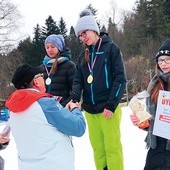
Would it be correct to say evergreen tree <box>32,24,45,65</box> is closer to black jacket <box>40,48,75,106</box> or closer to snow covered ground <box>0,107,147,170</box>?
snow covered ground <box>0,107,147,170</box>

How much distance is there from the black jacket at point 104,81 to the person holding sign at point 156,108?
61 cm

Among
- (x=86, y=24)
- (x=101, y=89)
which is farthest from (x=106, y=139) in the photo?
(x=86, y=24)

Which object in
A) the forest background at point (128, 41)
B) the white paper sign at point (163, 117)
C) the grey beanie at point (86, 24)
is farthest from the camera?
the forest background at point (128, 41)

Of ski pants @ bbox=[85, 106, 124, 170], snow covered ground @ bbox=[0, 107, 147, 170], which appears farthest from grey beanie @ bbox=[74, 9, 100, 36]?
snow covered ground @ bbox=[0, 107, 147, 170]

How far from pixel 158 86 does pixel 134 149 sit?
8.31 ft

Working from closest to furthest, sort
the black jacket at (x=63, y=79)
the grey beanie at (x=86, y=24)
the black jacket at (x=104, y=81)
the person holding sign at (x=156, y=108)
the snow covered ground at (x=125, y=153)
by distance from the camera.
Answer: the person holding sign at (x=156, y=108), the black jacket at (x=104, y=81), the grey beanie at (x=86, y=24), the black jacket at (x=63, y=79), the snow covered ground at (x=125, y=153)

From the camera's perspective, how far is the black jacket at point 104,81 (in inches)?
147

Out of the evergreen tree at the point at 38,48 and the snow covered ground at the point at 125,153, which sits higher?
the evergreen tree at the point at 38,48

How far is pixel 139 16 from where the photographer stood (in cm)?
4272

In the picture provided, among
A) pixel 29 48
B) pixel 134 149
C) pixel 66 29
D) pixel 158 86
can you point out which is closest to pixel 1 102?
pixel 29 48

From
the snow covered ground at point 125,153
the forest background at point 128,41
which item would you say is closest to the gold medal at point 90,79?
the snow covered ground at point 125,153

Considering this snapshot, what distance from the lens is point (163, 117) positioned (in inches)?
117

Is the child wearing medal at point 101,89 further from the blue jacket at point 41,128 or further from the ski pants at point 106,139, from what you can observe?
the blue jacket at point 41,128

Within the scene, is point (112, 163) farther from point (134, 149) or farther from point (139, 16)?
point (139, 16)
